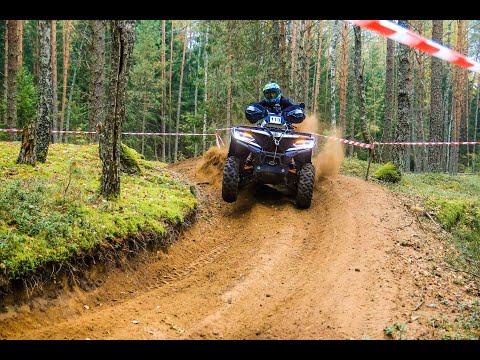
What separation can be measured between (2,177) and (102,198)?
1813 mm

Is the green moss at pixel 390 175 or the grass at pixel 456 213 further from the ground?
the green moss at pixel 390 175

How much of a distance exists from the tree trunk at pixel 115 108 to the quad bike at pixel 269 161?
2.57 m

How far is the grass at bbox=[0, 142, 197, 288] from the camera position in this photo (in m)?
5.25

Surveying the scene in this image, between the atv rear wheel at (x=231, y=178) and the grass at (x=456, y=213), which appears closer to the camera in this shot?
the grass at (x=456, y=213)

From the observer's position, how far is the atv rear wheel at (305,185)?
30.4ft

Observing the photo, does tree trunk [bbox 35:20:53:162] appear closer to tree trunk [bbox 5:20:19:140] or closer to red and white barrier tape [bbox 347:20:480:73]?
tree trunk [bbox 5:20:19:140]

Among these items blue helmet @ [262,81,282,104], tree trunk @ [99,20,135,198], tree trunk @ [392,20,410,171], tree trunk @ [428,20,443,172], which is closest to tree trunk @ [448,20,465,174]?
tree trunk @ [428,20,443,172]

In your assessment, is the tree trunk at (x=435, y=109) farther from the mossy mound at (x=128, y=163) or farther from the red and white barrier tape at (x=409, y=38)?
the red and white barrier tape at (x=409, y=38)

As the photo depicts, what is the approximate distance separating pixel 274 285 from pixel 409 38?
12.6 ft

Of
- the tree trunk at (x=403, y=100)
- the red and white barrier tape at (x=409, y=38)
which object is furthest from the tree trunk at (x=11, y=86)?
the red and white barrier tape at (x=409, y=38)

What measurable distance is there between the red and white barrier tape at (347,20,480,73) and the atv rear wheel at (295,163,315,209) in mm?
5165

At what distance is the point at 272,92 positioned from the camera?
10.6m
